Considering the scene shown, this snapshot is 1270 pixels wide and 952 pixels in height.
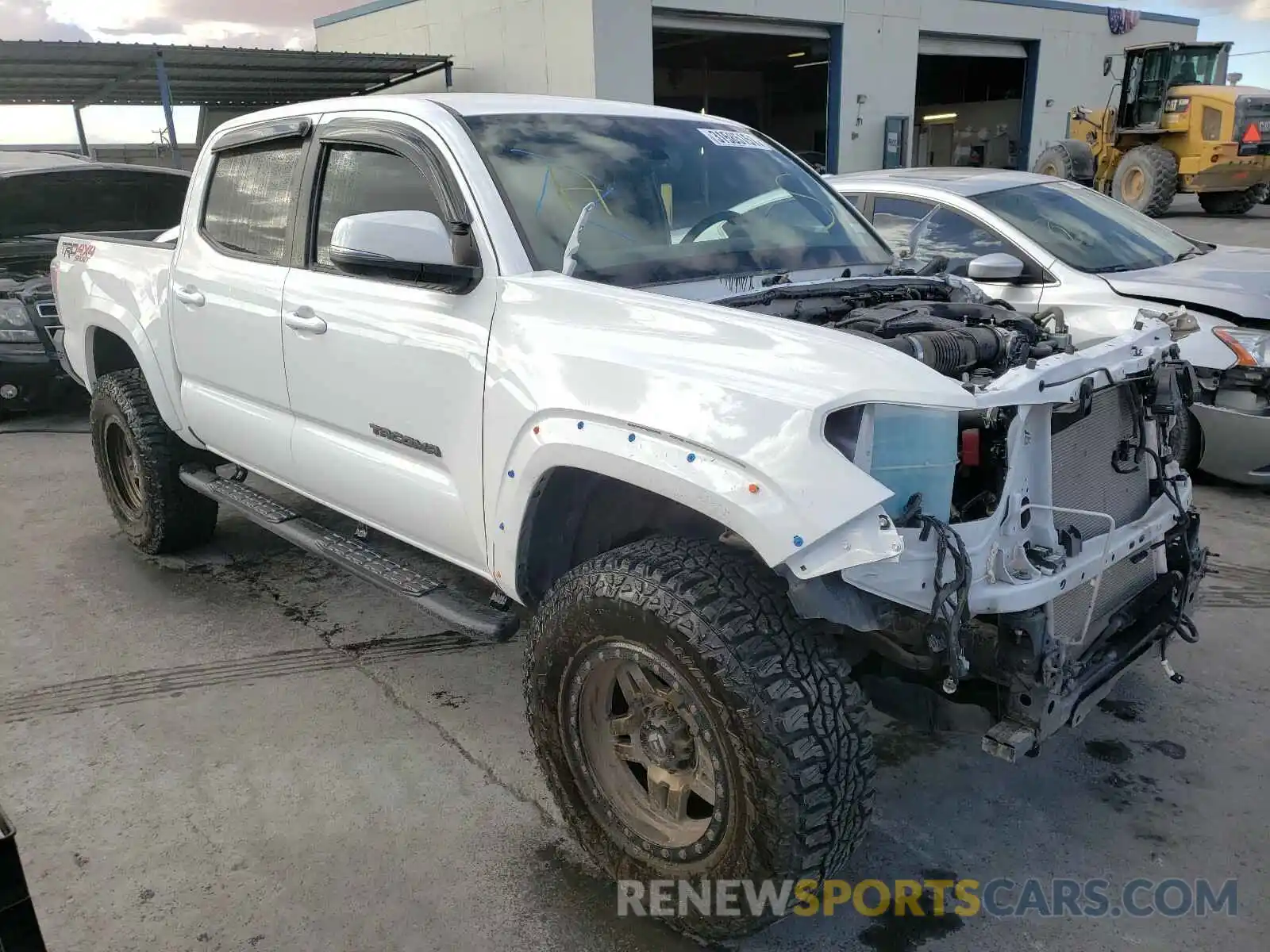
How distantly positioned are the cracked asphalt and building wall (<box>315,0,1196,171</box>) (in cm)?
1607

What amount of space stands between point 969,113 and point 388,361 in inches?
1364

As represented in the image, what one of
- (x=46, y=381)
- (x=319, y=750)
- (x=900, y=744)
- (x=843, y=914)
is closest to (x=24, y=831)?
(x=319, y=750)

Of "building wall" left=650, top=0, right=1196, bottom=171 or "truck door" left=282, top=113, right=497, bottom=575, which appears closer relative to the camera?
"truck door" left=282, top=113, right=497, bottom=575

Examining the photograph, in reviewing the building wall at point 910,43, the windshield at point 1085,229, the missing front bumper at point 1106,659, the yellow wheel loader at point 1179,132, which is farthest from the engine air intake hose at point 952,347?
the building wall at point 910,43

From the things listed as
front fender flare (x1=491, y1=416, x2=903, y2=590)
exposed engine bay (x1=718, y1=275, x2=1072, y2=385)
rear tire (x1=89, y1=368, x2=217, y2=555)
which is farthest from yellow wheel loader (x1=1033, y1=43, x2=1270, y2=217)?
front fender flare (x1=491, y1=416, x2=903, y2=590)

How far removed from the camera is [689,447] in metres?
2.27

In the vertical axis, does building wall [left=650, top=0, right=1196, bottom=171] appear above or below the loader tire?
above

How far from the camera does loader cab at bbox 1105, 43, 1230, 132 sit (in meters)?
17.8

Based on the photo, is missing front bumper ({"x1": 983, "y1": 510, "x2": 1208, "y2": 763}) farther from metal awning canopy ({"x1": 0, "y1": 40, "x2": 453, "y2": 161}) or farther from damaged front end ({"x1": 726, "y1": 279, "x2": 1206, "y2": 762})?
metal awning canopy ({"x1": 0, "y1": 40, "x2": 453, "y2": 161})

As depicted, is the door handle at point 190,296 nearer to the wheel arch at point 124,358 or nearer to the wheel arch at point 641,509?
the wheel arch at point 124,358

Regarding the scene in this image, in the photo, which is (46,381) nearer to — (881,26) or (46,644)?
(46,644)

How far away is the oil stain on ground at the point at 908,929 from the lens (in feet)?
8.24

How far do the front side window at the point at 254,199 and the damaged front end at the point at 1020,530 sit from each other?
225 cm

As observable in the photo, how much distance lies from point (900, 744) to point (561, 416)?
1.73m
